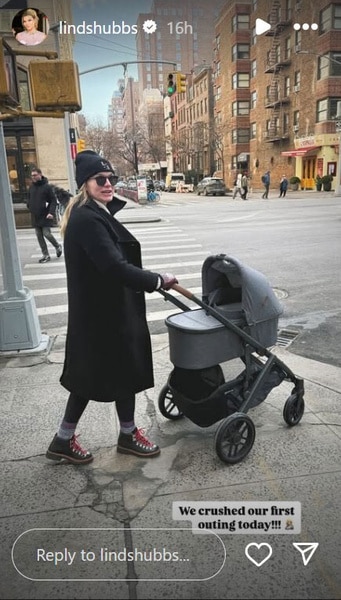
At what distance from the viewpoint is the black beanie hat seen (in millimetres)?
2586

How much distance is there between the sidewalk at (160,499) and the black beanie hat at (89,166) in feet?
5.95

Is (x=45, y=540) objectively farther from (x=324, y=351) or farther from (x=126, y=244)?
(x=324, y=351)

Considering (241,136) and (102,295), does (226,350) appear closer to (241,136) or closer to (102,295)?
(102,295)

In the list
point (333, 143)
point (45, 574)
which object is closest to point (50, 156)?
point (45, 574)

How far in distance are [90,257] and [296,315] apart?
414 cm

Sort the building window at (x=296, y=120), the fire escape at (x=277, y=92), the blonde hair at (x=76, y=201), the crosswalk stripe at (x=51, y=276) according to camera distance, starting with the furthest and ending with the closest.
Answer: the fire escape at (x=277, y=92), the building window at (x=296, y=120), the crosswalk stripe at (x=51, y=276), the blonde hair at (x=76, y=201)

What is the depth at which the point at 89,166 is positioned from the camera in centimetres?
258

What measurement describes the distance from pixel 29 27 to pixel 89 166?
2106 millimetres

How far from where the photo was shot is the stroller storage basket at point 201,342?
9.18 ft

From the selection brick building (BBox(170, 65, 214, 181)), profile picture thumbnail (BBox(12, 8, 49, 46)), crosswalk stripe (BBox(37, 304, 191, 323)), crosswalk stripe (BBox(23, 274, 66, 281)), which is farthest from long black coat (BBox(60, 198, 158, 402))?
brick building (BBox(170, 65, 214, 181))

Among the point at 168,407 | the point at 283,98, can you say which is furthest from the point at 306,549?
the point at 283,98

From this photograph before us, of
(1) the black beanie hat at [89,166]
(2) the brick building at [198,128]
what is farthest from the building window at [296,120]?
(1) the black beanie hat at [89,166]

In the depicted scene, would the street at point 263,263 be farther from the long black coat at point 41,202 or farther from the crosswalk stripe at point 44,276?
the long black coat at point 41,202

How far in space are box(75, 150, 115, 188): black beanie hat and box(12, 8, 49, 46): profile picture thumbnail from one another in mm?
1875
